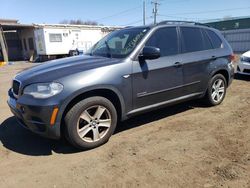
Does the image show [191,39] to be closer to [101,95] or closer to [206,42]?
[206,42]

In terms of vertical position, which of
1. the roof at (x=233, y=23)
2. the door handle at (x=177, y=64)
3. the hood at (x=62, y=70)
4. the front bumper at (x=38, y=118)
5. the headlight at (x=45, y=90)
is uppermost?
the roof at (x=233, y=23)

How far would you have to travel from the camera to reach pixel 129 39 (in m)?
4.45

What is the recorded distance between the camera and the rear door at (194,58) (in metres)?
4.77

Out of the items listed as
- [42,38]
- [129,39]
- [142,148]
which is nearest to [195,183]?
[142,148]

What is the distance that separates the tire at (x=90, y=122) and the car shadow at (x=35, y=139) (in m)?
0.27

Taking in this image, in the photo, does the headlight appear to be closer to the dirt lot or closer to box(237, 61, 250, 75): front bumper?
the dirt lot

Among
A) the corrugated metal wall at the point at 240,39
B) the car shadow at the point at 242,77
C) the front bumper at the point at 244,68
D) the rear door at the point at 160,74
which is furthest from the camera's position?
the corrugated metal wall at the point at 240,39

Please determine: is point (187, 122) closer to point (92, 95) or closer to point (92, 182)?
point (92, 95)

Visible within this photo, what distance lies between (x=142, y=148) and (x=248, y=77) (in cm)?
739

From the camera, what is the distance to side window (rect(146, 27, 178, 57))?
438cm

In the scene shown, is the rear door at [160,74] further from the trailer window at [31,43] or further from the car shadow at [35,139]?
the trailer window at [31,43]

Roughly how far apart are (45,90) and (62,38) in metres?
21.9

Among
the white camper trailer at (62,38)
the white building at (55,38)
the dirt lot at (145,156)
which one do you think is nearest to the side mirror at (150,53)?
the dirt lot at (145,156)

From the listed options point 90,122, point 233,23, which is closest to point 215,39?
point 90,122
